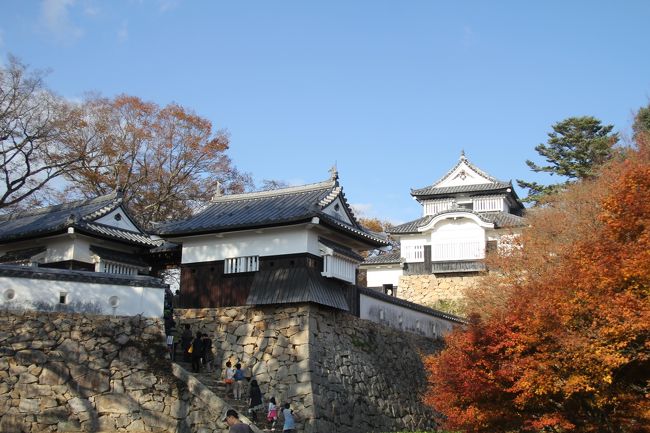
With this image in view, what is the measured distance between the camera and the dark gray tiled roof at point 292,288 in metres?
22.6

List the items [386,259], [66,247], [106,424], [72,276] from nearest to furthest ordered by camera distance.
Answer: [106,424] < [72,276] < [66,247] < [386,259]

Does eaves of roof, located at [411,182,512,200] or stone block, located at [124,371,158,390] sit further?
eaves of roof, located at [411,182,512,200]

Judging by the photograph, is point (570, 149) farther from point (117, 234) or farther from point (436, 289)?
point (117, 234)

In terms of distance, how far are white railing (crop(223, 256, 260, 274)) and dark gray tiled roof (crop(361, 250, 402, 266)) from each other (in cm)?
2058

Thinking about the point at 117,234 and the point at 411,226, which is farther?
the point at 411,226

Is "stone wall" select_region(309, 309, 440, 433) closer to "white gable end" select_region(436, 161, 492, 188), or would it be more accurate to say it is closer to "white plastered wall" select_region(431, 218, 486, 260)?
"white plastered wall" select_region(431, 218, 486, 260)

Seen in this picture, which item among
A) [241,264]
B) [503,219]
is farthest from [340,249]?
[503,219]

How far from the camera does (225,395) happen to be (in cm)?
2070

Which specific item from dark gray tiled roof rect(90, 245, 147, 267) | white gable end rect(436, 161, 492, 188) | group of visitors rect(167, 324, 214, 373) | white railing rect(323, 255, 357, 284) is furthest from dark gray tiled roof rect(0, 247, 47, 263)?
white gable end rect(436, 161, 492, 188)

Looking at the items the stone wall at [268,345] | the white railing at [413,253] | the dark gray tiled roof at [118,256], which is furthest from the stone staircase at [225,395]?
the white railing at [413,253]

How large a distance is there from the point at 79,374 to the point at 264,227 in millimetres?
7083

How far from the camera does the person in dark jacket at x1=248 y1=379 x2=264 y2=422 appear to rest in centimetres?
2034

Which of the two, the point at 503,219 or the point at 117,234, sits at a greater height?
the point at 503,219

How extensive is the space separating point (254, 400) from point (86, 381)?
4437mm
